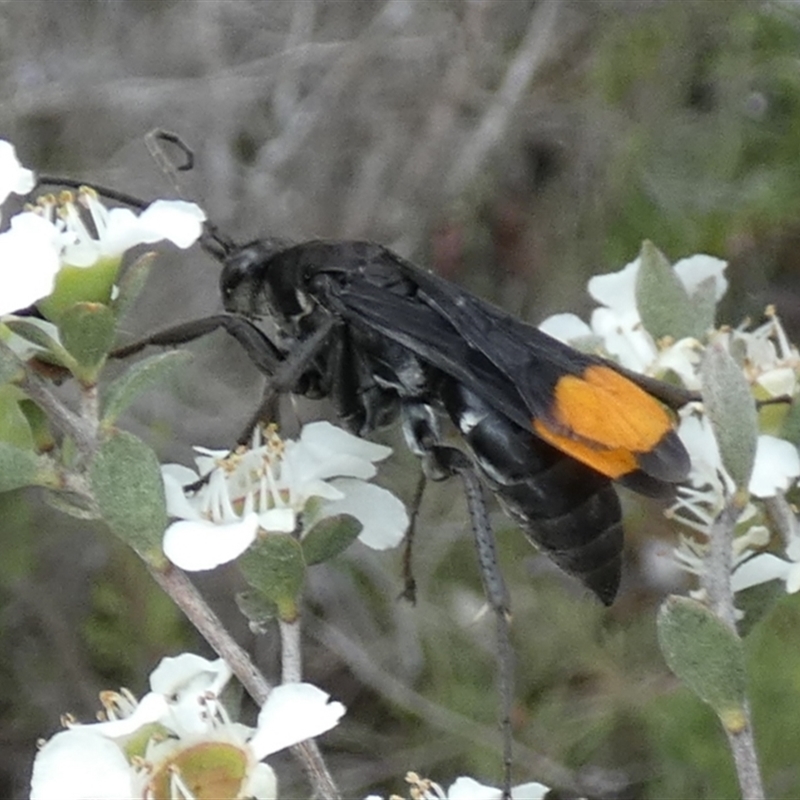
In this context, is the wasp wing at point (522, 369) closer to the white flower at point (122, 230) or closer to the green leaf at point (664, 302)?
the green leaf at point (664, 302)

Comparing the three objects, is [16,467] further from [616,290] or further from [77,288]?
[616,290]

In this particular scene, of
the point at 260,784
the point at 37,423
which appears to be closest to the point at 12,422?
the point at 37,423

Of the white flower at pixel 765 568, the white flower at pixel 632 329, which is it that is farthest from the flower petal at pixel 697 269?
the white flower at pixel 765 568

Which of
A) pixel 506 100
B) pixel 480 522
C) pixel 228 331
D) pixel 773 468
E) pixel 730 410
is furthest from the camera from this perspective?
pixel 506 100

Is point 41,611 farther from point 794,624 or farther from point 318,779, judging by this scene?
point 318,779

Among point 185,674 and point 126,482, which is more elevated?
point 126,482

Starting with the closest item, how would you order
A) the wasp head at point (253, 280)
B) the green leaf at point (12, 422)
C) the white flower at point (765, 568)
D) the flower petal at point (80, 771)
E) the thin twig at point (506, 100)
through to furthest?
the flower petal at point (80, 771) → the green leaf at point (12, 422) → the white flower at point (765, 568) → the wasp head at point (253, 280) → the thin twig at point (506, 100)

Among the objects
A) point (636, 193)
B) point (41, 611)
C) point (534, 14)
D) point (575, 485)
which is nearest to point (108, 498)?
point (575, 485)
